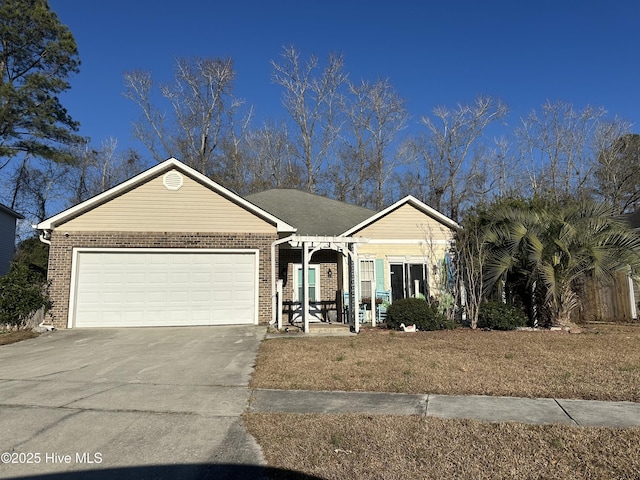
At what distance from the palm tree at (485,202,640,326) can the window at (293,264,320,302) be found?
574 cm

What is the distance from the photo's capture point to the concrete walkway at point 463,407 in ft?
14.5

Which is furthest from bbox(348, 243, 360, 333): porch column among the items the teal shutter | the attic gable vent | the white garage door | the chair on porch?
the attic gable vent

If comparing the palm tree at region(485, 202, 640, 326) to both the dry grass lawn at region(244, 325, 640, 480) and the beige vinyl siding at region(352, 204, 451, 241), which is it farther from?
the beige vinyl siding at region(352, 204, 451, 241)

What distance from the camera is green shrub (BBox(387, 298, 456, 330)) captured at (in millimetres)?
11703

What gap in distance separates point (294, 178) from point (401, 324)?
21.2 m

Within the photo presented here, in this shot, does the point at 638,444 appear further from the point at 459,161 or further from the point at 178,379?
the point at 459,161

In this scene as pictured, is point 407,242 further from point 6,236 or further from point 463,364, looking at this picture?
point 6,236

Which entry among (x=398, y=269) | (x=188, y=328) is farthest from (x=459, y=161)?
(x=188, y=328)

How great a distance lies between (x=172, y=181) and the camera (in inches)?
520

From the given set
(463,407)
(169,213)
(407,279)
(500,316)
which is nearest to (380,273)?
(407,279)

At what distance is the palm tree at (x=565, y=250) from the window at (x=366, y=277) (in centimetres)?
392

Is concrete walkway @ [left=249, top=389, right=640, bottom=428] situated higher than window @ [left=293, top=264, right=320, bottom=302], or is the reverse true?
window @ [left=293, top=264, right=320, bottom=302]

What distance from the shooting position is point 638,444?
3.69 meters

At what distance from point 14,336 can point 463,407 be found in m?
11.1
